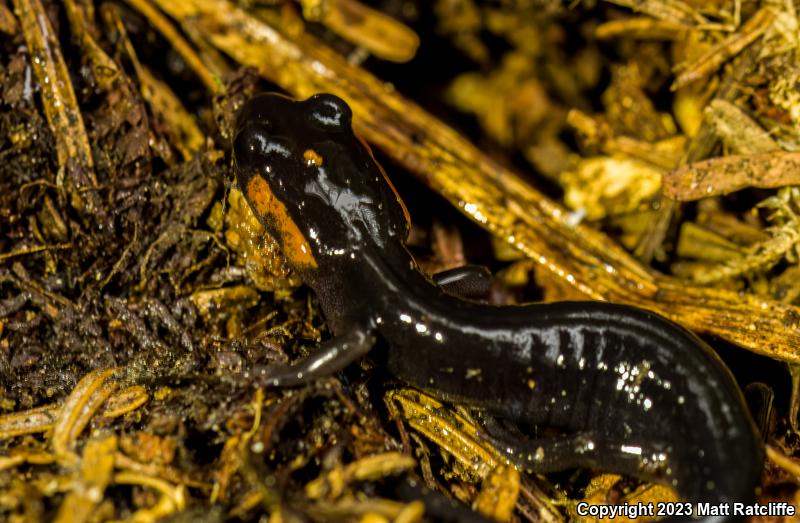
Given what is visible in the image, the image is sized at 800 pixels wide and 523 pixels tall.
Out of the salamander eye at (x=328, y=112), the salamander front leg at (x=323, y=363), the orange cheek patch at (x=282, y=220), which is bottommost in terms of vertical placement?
the salamander front leg at (x=323, y=363)

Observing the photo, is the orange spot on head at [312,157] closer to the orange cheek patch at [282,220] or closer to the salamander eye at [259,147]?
the salamander eye at [259,147]

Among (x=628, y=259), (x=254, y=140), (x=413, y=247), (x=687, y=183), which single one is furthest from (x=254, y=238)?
(x=687, y=183)

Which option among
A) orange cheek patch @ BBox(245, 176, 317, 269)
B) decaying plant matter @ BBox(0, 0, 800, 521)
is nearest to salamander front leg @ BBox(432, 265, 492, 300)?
decaying plant matter @ BBox(0, 0, 800, 521)

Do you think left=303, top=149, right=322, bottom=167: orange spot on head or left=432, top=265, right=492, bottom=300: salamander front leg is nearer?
left=303, top=149, right=322, bottom=167: orange spot on head

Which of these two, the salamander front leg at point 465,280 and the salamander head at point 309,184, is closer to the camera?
the salamander head at point 309,184

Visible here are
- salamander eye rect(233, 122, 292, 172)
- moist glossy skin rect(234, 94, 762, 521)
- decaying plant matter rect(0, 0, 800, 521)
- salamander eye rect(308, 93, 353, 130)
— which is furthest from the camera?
salamander eye rect(308, 93, 353, 130)

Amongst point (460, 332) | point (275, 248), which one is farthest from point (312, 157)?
point (460, 332)

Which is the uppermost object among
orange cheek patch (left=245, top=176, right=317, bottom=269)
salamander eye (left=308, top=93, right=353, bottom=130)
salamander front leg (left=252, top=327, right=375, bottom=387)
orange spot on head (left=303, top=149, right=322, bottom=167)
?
salamander eye (left=308, top=93, right=353, bottom=130)

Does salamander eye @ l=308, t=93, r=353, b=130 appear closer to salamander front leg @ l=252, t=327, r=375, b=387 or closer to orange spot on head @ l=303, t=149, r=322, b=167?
orange spot on head @ l=303, t=149, r=322, b=167

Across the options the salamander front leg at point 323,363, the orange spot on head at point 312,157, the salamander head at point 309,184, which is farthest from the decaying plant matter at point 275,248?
the orange spot on head at point 312,157
